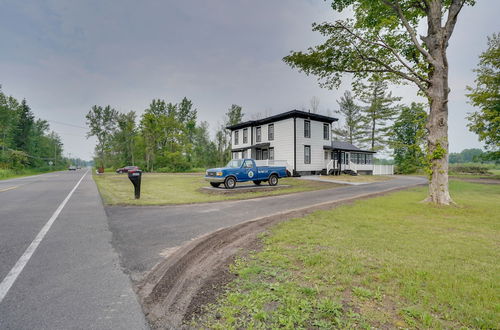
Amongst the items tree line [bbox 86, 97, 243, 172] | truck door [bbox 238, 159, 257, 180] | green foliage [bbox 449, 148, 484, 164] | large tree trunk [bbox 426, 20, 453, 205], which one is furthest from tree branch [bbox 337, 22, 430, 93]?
green foliage [bbox 449, 148, 484, 164]

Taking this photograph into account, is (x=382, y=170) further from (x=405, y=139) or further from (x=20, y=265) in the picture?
(x=20, y=265)

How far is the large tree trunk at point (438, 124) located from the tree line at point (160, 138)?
43776mm

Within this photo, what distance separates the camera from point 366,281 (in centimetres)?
278

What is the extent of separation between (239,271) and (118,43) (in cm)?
2744

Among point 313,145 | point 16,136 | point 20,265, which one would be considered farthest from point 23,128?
point 20,265

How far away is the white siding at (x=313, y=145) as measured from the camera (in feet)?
77.4

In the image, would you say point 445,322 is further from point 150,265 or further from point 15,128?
point 15,128

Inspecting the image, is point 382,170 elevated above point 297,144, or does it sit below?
below

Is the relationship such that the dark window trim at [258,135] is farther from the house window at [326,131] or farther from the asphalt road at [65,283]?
the asphalt road at [65,283]

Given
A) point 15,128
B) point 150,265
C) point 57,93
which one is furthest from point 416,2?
point 15,128

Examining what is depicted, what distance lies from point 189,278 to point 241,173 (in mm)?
11418

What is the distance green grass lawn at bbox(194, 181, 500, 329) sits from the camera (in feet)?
6.77

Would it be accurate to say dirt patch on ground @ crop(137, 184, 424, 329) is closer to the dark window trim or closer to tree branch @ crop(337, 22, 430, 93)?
tree branch @ crop(337, 22, 430, 93)

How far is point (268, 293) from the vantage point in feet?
8.27
